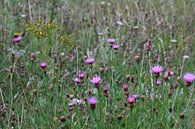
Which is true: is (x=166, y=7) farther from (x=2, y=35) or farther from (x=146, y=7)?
(x=2, y=35)

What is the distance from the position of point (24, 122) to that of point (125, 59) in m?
0.92

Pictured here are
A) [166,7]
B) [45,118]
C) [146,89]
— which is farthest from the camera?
[166,7]

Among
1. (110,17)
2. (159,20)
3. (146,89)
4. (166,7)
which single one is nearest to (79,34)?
(110,17)

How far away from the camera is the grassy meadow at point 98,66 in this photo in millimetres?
1849

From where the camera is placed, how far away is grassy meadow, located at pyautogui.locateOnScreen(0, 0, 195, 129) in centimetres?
185

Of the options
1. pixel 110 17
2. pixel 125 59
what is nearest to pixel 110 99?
pixel 125 59

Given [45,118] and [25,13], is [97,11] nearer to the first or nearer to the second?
[25,13]

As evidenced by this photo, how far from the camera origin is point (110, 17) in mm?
3652

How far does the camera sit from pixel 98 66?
2.53 m

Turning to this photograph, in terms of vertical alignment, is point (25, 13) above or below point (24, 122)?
above

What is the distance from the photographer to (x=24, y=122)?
1951 mm

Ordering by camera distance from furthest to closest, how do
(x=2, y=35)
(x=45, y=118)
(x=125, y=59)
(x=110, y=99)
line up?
(x=2, y=35) < (x=125, y=59) < (x=110, y=99) < (x=45, y=118)

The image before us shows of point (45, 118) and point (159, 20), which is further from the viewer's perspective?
point (159, 20)

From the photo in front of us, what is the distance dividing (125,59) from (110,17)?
39.7 inches
